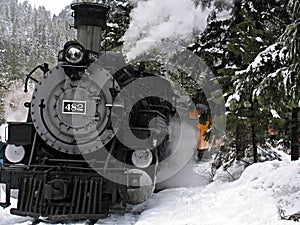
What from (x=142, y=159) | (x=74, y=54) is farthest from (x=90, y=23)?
(x=142, y=159)

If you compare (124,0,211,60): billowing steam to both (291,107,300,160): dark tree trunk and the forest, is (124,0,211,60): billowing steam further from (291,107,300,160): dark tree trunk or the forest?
(291,107,300,160): dark tree trunk

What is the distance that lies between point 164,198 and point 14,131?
3.01 m

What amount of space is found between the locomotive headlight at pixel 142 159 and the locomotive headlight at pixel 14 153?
75.7 inches

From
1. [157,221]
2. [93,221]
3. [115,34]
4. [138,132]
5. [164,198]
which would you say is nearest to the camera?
[157,221]

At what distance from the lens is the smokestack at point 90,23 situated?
8812 millimetres

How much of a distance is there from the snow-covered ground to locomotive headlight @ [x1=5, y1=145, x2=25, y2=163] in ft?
3.02

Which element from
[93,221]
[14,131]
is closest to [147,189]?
[93,221]

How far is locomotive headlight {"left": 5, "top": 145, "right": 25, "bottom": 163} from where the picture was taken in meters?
7.49

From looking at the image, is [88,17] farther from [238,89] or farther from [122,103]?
[238,89]

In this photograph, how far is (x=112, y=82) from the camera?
7.38 meters

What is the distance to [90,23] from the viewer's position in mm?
8859

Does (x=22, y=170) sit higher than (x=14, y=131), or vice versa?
(x=14, y=131)

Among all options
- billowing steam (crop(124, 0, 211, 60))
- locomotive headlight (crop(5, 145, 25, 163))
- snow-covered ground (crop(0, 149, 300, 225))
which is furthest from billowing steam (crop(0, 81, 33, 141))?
snow-covered ground (crop(0, 149, 300, 225))

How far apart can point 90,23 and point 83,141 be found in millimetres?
2727
